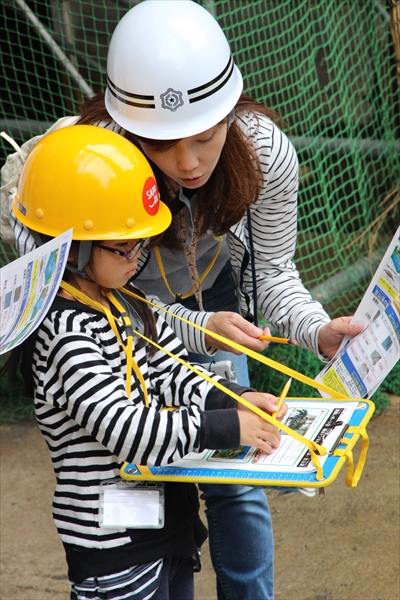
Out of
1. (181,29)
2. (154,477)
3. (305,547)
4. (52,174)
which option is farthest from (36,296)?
(305,547)

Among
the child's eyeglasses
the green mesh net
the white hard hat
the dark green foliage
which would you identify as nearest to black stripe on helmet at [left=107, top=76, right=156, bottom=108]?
the white hard hat

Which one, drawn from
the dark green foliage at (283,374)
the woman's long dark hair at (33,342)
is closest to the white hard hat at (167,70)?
the woman's long dark hair at (33,342)

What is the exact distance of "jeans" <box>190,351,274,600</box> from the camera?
223 centimetres

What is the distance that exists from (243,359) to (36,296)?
106 cm

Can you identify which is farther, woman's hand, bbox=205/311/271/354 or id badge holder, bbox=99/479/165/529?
woman's hand, bbox=205/311/271/354

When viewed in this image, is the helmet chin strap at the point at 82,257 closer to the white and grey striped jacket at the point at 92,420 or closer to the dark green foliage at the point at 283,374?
the white and grey striped jacket at the point at 92,420

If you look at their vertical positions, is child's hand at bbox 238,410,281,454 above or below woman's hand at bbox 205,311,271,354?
above

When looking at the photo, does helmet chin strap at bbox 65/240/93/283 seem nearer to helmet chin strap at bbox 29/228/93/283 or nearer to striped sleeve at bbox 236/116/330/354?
helmet chin strap at bbox 29/228/93/283

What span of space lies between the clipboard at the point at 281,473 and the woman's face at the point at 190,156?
2.10ft

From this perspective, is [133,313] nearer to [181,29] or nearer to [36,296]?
[36,296]

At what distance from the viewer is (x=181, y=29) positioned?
6.07 ft

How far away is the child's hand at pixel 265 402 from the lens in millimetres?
1764

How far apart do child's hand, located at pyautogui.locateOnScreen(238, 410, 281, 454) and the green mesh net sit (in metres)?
2.53

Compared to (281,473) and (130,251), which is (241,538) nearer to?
(281,473)
